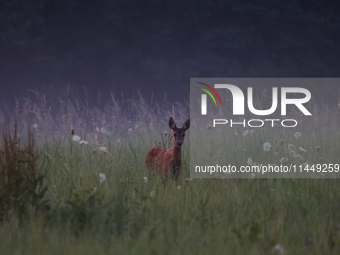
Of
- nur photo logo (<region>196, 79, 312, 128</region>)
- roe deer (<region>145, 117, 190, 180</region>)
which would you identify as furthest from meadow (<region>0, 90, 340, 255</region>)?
nur photo logo (<region>196, 79, 312, 128</region>)

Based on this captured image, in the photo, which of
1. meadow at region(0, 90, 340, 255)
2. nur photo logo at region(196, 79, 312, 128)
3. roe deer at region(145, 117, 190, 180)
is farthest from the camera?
nur photo logo at region(196, 79, 312, 128)

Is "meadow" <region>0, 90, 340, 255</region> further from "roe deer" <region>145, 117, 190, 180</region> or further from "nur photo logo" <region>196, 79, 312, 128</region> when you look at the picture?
"nur photo logo" <region>196, 79, 312, 128</region>

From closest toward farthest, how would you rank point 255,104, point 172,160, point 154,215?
1. point 154,215
2. point 172,160
3. point 255,104

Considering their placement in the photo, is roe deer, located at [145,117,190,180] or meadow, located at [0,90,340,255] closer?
meadow, located at [0,90,340,255]

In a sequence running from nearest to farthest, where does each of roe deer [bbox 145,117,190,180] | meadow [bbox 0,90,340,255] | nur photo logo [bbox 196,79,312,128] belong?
meadow [bbox 0,90,340,255] → roe deer [bbox 145,117,190,180] → nur photo logo [bbox 196,79,312,128]

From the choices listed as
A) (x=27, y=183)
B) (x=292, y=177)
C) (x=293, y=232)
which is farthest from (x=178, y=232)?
(x=292, y=177)

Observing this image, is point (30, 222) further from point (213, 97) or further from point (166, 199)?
point (213, 97)

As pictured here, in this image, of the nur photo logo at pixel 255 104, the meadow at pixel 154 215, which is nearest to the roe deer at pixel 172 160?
the meadow at pixel 154 215

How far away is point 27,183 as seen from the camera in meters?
3.35

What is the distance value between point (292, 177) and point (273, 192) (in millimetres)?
727

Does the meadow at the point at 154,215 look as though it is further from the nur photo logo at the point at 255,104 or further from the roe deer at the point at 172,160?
the nur photo logo at the point at 255,104

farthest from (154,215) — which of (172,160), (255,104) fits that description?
(255,104)

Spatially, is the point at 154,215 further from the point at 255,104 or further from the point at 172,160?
the point at 255,104

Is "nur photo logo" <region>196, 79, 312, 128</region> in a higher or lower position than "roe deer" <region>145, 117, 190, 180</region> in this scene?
higher
